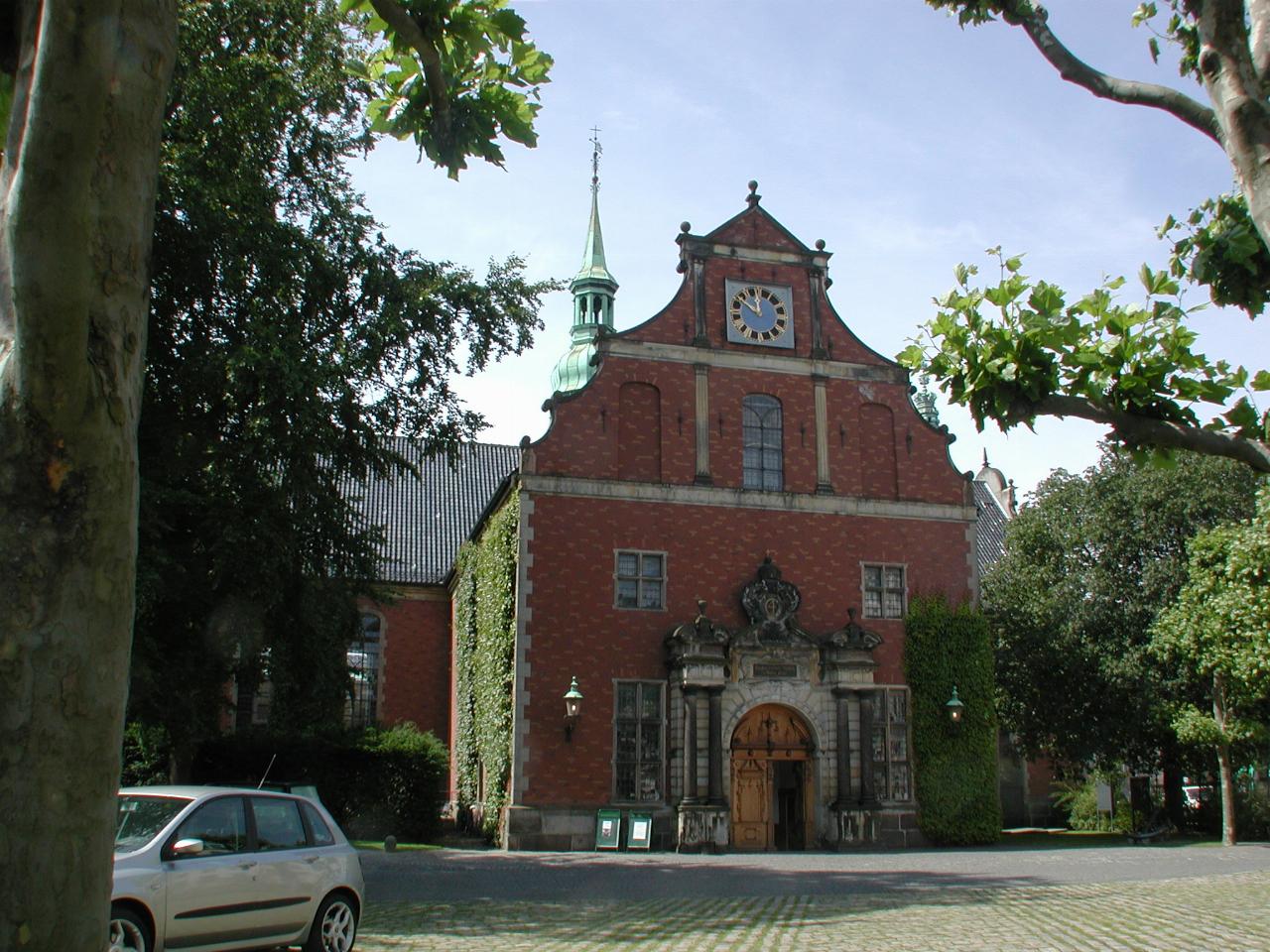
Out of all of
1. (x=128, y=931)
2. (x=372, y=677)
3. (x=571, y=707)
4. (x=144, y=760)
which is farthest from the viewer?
(x=372, y=677)

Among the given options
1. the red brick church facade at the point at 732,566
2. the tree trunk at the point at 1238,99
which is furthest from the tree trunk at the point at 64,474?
the red brick church facade at the point at 732,566

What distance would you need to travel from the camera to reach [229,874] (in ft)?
30.7

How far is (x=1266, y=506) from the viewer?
24.5 m

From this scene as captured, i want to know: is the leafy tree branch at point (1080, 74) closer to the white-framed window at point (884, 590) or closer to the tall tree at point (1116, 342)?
the tall tree at point (1116, 342)

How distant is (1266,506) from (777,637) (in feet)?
33.8

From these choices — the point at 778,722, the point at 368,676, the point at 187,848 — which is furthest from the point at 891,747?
the point at 187,848

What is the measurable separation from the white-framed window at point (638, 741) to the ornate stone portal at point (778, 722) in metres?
0.36

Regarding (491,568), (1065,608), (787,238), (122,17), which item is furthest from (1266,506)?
(122,17)

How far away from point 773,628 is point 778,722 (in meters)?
2.06

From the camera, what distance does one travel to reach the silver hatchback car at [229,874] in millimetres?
8711

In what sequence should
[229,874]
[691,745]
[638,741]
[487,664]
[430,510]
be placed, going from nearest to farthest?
[229,874] → [691,745] → [638,741] → [487,664] → [430,510]

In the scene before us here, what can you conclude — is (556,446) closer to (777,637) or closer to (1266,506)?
(777,637)

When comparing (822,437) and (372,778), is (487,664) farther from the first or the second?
(822,437)

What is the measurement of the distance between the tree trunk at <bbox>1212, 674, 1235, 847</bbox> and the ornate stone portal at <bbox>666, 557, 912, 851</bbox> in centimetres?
776
